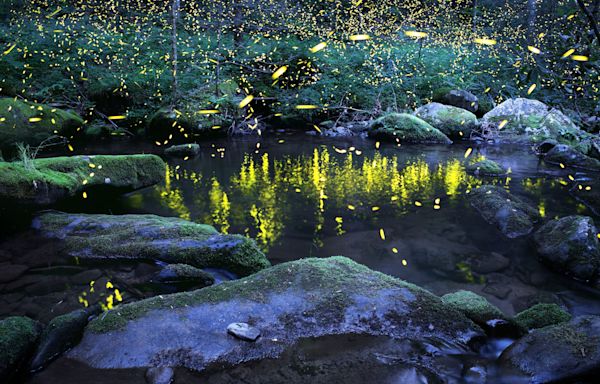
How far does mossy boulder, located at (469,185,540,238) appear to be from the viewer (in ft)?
23.1

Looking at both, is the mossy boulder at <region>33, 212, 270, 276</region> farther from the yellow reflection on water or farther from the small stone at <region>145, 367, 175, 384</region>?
the small stone at <region>145, 367, 175, 384</region>

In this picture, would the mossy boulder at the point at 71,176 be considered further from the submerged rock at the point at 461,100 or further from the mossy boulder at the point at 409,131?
the submerged rock at the point at 461,100

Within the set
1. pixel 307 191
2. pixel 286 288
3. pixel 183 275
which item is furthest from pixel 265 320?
pixel 307 191

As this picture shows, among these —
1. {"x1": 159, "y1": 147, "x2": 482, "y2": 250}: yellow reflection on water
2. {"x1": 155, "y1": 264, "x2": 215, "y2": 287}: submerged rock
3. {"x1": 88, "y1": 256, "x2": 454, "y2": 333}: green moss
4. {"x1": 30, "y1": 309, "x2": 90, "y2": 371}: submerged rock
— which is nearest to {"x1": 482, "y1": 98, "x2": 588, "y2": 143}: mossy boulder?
{"x1": 159, "y1": 147, "x2": 482, "y2": 250}: yellow reflection on water

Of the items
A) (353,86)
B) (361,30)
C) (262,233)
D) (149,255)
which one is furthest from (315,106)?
(149,255)

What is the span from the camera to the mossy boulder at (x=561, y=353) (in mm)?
3018

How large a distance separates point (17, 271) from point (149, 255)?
1.49 meters

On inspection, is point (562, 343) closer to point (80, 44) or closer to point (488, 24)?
point (80, 44)

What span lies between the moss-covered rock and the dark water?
0.69 m

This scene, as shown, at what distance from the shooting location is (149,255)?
5.33 meters

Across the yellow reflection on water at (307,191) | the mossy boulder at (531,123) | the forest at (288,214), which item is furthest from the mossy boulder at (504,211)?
the mossy boulder at (531,123)

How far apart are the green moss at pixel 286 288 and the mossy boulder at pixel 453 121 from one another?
42.4 ft

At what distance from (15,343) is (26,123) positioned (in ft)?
34.4

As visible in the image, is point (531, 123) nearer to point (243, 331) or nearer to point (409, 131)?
point (409, 131)
